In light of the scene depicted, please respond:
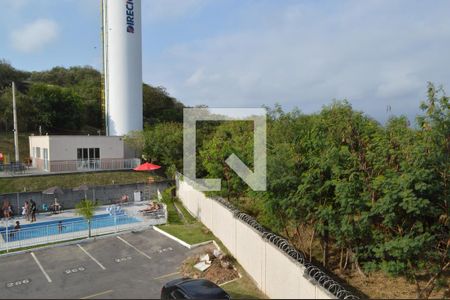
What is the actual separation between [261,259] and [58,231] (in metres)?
11.4

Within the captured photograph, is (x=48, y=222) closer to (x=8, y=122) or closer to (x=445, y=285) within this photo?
(x=445, y=285)

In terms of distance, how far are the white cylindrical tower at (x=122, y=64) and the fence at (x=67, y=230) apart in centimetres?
1519

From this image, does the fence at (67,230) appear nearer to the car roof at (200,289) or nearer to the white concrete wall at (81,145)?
the white concrete wall at (81,145)

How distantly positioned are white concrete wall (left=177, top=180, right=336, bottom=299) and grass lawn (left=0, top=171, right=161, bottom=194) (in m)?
11.7

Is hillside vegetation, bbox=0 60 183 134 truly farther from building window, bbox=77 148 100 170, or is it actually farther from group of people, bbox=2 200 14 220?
group of people, bbox=2 200 14 220

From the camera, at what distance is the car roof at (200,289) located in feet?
29.5

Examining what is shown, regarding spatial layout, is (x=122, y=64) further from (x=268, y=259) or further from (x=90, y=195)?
(x=268, y=259)

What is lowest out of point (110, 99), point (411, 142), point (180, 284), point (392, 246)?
point (180, 284)

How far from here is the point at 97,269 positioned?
12938mm

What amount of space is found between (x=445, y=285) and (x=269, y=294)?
5596 mm

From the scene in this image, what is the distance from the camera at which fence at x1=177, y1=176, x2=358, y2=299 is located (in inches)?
326

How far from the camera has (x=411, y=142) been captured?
10180 mm

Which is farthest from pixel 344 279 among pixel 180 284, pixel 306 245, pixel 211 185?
pixel 211 185

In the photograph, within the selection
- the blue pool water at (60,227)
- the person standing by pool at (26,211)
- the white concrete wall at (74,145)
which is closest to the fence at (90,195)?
the person standing by pool at (26,211)
